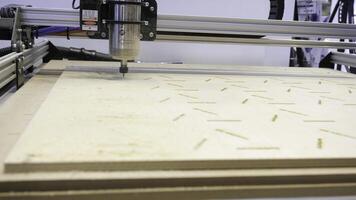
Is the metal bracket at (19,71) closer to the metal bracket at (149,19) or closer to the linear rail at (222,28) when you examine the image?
the linear rail at (222,28)

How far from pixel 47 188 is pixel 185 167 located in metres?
0.23

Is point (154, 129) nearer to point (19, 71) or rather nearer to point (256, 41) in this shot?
point (19, 71)

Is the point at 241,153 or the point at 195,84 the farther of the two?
the point at 195,84

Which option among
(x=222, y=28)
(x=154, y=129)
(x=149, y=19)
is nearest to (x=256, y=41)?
(x=222, y=28)

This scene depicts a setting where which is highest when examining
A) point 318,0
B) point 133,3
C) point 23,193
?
point 318,0

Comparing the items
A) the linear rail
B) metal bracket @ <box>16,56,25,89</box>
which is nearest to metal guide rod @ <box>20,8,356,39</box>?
the linear rail

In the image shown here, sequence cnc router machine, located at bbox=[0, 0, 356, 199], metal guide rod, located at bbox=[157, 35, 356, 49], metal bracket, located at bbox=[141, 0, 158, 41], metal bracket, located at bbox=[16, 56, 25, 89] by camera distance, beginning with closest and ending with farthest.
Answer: cnc router machine, located at bbox=[0, 0, 356, 199]
metal bracket, located at bbox=[16, 56, 25, 89]
metal bracket, located at bbox=[141, 0, 158, 41]
metal guide rod, located at bbox=[157, 35, 356, 49]

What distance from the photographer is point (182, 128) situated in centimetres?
82

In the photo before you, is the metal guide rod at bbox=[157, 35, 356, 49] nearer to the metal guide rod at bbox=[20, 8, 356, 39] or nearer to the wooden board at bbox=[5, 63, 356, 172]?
the metal guide rod at bbox=[20, 8, 356, 39]

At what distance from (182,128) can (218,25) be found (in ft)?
3.63

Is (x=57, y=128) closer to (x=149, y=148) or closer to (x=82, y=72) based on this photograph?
(x=149, y=148)

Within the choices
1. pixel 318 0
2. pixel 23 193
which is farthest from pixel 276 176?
pixel 318 0

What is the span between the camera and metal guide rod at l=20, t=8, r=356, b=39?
5.30ft

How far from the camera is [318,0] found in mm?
3895
